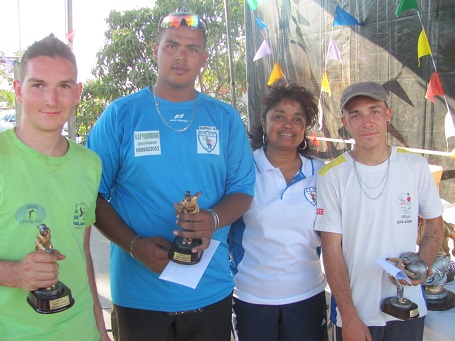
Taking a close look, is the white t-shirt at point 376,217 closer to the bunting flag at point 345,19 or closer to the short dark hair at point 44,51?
the short dark hair at point 44,51

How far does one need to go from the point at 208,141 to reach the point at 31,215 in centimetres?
81

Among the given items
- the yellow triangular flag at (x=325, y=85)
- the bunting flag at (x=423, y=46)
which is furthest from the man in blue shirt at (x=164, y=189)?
the yellow triangular flag at (x=325, y=85)

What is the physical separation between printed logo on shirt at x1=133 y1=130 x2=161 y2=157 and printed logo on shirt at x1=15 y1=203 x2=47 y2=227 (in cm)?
51

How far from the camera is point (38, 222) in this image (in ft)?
4.83

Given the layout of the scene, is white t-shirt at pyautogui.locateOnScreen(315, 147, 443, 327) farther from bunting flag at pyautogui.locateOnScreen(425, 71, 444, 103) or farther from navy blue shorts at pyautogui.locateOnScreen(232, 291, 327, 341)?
bunting flag at pyautogui.locateOnScreen(425, 71, 444, 103)

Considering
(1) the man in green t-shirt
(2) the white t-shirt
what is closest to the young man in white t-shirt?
(2) the white t-shirt

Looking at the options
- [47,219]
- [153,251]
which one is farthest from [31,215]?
[153,251]

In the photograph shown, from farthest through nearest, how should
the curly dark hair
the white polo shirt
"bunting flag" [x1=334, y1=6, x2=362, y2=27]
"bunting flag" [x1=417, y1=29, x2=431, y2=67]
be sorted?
"bunting flag" [x1=334, y1=6, x2=362, y2=27] → "bunting flag" [x1=417, y1=29, x2=431, y2=67] → the curly dark hair → the white polo shirt

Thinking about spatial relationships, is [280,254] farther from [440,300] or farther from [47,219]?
[47,219]

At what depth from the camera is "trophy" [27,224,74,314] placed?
1.35m

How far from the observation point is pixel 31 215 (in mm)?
1459

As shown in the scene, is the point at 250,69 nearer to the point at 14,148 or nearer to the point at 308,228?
the point at 308,228

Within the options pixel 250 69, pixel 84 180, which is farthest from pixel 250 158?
pixel 250 69

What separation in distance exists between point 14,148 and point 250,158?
105 cm
